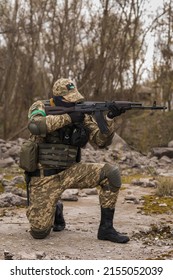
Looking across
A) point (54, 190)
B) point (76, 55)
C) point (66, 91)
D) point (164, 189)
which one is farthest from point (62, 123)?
point (76, 55)

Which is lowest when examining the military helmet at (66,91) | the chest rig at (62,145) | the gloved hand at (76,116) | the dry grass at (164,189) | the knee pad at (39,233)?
the dry grass at (164,189)

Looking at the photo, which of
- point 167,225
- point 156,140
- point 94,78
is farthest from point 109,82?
point 167,225

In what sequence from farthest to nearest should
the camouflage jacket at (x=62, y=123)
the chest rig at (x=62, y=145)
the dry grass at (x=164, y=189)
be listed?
the dry grass at (x=164, y=189), the chest rig at (x=62, y=145), the camouflage jacket at (x=62, y=123)

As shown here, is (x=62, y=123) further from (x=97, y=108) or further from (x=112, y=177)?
(x=112, y=177)

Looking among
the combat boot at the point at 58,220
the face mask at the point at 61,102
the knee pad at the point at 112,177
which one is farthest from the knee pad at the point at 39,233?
the face mask at the point at 61,102

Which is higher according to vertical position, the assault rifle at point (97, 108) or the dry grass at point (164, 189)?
the assault rifle at point (97, 108)

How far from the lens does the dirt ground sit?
4.14 m

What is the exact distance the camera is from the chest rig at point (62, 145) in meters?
4.69

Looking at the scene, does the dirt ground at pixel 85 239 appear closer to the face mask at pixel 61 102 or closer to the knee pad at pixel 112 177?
the knee pad at pixel 112 177

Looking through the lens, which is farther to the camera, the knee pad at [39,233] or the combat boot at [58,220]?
the combat boot at [58,220]
